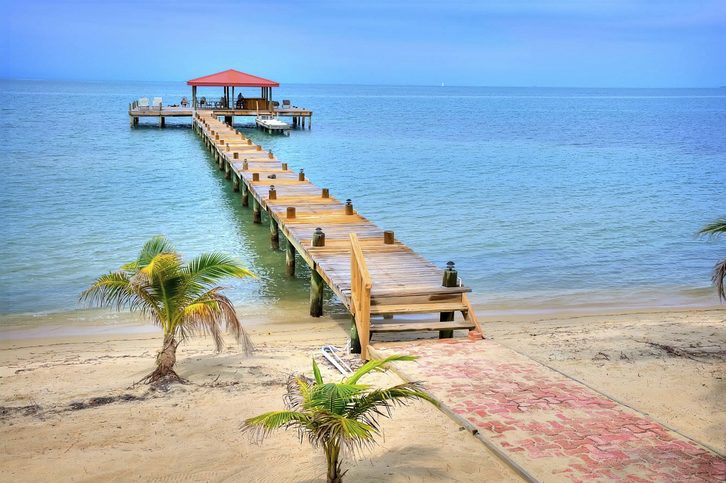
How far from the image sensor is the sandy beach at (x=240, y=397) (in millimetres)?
7457

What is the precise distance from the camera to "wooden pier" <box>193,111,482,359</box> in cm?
1105

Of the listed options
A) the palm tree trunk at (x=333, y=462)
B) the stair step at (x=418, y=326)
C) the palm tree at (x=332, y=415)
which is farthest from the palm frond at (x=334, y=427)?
the stair step at (x=418, y=326)

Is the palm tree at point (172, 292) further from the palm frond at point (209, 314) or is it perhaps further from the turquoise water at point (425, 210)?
the turquoise water at point (425, 210)

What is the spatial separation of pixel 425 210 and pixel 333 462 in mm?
20288

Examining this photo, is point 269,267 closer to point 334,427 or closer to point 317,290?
point 317,290

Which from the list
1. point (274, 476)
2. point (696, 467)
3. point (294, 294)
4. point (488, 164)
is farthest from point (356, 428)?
point (488, 164)

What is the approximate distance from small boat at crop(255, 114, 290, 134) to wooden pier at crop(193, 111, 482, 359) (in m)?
31.0

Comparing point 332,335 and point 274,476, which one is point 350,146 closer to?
point 332,335

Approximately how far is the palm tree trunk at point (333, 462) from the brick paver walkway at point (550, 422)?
5.14ft

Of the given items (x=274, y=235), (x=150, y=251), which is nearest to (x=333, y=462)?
(x=150, y=251)

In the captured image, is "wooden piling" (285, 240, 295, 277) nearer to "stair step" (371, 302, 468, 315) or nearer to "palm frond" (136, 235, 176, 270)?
"stair step" (371, 302, 468, 315)

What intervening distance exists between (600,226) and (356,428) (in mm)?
19947

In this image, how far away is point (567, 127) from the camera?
254 feet

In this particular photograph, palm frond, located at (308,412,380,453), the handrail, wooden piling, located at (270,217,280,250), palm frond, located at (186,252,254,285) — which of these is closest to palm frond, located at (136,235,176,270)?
palm frond, located at (186,252,254,285)
